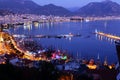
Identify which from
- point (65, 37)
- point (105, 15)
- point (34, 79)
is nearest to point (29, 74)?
point (34, 79)

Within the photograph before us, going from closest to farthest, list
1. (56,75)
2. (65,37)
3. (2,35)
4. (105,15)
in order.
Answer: (56,75) < (2,35) < (65,37) < (105,15)

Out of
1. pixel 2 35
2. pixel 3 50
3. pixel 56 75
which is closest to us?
pixel 56 75

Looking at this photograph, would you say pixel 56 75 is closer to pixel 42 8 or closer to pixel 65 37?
pixel 65 37

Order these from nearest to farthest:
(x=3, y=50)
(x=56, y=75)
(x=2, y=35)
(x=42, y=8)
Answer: (x=56, y=75), (x=3, y=50), (x=2, y=35), (x=42, y=8)

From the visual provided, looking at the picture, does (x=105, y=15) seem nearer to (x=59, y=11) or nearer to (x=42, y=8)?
(x=59, y=11)

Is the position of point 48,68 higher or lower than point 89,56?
higher

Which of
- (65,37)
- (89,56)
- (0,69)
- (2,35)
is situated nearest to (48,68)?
(0,69)

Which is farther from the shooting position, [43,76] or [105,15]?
[105,15]

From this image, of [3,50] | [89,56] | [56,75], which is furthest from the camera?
[89,56]

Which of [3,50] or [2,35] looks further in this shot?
[2,35]
